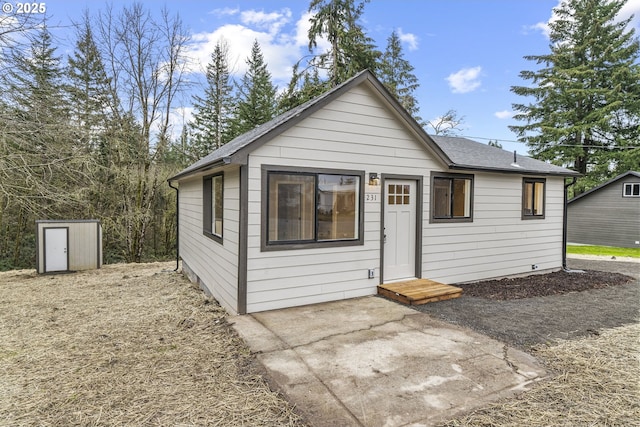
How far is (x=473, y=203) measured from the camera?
7.14 metres

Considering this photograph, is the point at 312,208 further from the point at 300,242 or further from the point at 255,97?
the point at 255,97

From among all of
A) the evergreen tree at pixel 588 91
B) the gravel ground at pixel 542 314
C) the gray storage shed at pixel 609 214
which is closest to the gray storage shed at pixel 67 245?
the gravel ground at pixel 542 314

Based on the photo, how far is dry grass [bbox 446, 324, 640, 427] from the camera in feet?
8.18

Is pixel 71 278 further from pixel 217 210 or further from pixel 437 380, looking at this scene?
pixel 437 380

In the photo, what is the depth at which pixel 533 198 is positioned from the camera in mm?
8250

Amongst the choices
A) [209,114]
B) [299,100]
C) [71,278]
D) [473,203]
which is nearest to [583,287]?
[473,203]

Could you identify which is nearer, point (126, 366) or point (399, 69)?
point (126, 366)

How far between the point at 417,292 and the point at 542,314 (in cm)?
184

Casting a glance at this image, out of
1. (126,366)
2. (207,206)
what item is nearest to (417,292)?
(126,366)

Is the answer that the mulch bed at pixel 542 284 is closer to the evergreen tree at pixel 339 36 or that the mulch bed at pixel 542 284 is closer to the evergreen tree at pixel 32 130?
the evergreen tree at pixel 32 130

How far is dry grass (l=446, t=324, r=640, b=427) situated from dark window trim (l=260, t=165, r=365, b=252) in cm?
291

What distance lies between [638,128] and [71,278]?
91.1ft

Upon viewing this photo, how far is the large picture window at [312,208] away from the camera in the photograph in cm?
502

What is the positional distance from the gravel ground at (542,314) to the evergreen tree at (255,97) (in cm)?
1637
